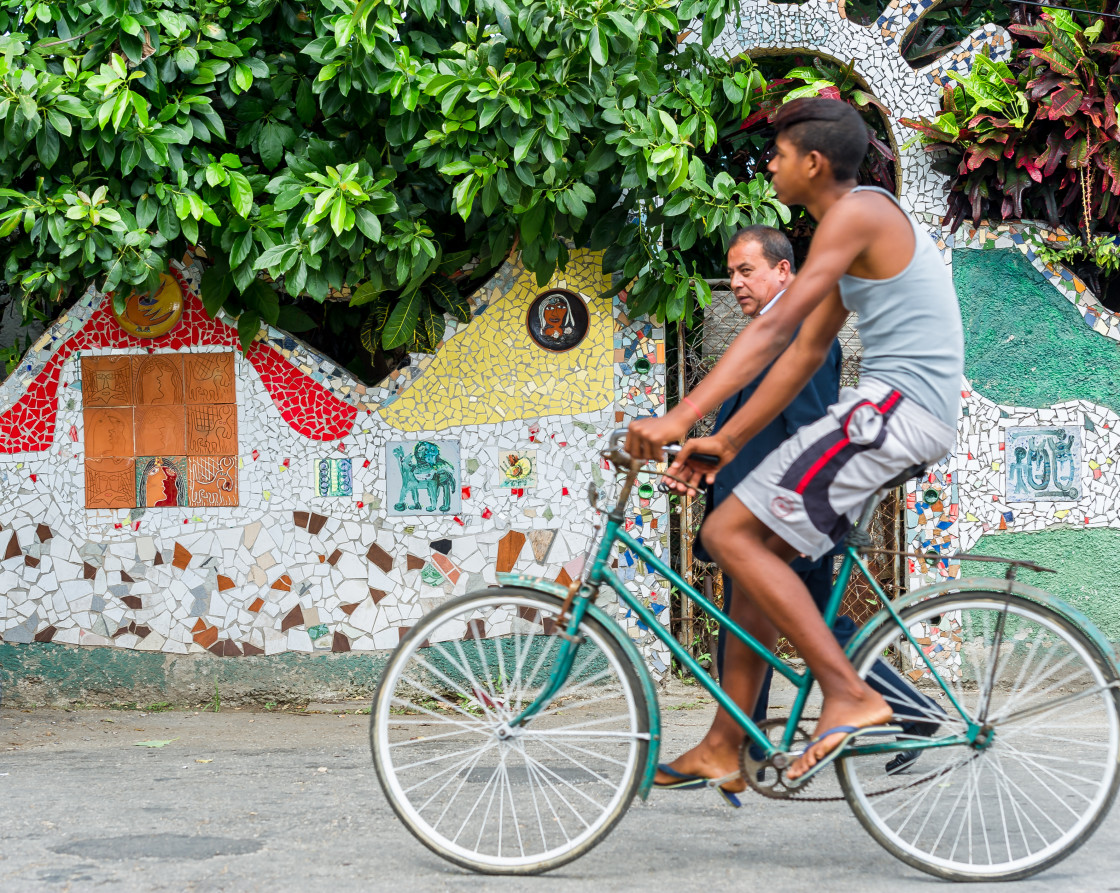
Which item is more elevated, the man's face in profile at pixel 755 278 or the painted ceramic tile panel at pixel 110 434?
the man's face in profile at pixel 755 278

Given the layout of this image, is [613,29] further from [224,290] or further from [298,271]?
[224,290]

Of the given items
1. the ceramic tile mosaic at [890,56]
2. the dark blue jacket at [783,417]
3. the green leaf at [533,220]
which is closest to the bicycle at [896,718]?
the dark blue jacket at [783,417]

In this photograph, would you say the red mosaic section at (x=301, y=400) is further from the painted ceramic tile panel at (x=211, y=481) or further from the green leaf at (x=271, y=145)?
the green leaf at (x=271, y=145)

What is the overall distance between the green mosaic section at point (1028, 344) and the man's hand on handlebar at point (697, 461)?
3.47 meters

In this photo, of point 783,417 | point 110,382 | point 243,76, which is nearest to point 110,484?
point 110,382

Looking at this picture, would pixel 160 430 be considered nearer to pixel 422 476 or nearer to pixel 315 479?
pixel 315 479

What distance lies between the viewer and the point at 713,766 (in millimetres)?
3061

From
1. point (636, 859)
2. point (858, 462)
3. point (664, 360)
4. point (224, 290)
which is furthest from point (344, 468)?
point (858, 462)

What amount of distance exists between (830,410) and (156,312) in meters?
4.15

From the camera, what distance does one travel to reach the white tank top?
289 centimetres

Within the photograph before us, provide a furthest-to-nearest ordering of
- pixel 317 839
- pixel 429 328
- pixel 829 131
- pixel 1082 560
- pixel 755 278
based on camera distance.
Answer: pixel 1082 560 → pixel 429 328 → pixel 755 278 → pixel 317 839 → pixel 829 131

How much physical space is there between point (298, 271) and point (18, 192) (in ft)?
4.41

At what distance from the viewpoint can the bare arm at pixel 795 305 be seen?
2812mm

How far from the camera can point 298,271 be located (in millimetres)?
5027
